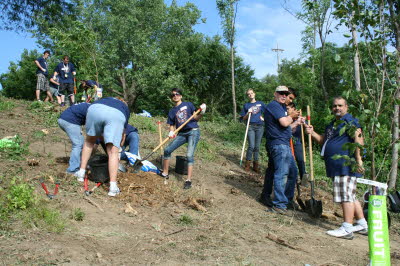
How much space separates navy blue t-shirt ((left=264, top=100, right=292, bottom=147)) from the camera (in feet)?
18.5

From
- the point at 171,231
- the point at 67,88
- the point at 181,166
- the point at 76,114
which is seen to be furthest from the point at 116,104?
the point at 67,88

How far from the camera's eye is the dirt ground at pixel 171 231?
3.43m

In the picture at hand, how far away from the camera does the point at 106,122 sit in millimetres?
5188

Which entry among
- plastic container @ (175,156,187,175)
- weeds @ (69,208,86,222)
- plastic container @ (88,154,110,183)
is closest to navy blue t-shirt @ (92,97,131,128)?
plastic container @ (88,154,110,183)

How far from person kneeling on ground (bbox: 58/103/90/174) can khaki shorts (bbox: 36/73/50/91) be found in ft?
22.5

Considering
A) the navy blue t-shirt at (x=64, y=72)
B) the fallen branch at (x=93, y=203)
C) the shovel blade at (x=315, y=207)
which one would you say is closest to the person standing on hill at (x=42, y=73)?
the navy blue t-shirt at (x=64, y=72)

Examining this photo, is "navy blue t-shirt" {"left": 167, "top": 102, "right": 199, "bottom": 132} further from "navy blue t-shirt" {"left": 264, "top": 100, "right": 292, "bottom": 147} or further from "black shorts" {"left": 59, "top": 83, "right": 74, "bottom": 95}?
"black shorts" {"left": 59, "top": 83, "right": 74, "bottom": 95}

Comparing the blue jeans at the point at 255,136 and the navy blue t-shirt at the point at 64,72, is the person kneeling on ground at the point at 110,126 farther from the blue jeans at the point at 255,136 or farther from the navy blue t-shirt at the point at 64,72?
the navy blue t-shirt at the point at 64,72

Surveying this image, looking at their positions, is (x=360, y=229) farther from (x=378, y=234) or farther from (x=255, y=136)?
(x=255, y=136)

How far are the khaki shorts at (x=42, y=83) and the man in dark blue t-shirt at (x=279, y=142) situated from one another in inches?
347

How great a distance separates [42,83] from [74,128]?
7.14 meters

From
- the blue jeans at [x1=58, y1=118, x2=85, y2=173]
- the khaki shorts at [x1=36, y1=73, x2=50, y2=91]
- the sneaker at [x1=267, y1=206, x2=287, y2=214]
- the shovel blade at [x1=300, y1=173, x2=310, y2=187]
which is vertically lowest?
the sneaker at [x1=267, y1=206, x2=287, y2=214]

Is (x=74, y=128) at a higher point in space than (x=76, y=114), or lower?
lower

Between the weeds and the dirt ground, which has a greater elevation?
the weeds
